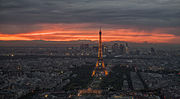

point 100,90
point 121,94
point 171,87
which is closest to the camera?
point 121,94

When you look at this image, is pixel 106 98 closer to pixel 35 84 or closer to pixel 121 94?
pixel 121 94

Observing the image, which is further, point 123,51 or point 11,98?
point 123,51

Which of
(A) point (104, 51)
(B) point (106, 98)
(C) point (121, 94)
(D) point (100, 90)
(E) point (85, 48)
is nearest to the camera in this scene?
(B) point (106, 98)

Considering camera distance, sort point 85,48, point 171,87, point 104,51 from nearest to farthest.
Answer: point 171,87 < point 104,51 < point 85,48

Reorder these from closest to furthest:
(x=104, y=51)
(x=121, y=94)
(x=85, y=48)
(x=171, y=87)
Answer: (x=121, y=94)
(x=171, y=87)
(x=104, y=51)
(x=85, y=48)

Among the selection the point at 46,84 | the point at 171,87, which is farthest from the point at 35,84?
the point at 171,87

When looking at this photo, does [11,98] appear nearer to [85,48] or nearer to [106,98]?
[106,98]

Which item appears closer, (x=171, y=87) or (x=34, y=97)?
(x=34, y=97)

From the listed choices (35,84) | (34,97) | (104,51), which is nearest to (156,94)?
(34,97)
